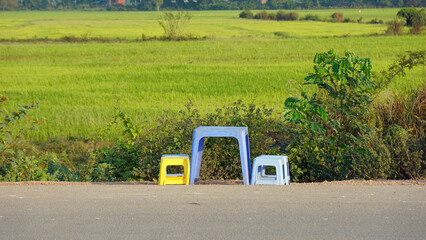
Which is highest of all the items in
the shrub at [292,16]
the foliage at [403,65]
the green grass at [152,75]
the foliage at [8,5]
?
the foliage at [8,5]

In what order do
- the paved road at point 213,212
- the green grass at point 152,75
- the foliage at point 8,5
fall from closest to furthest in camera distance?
the paved road at point 213,212
the green grass at point 152,75
the foliage at point 8,5

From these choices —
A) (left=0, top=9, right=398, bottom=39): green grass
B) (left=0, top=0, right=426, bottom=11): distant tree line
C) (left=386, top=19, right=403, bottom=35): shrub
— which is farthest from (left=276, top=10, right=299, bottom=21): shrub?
(left=386, top=19, right=403, bottom=35): shrub

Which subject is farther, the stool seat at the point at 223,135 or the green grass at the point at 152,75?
the green grass at the point at 152,75

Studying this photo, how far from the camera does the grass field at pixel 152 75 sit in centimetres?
1551

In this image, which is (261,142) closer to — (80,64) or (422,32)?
(80,64)

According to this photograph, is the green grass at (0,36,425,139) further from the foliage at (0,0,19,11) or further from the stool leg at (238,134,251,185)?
the foliage at (0,0,19,11)

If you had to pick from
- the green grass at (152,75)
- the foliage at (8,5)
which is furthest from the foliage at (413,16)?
the foliage at (8,5)

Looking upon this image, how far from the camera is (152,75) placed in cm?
2402

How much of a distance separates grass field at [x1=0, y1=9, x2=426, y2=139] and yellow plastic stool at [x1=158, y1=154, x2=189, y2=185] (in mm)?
2497

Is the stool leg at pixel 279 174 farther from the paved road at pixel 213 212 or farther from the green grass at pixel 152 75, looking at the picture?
the green grass at pixel 152 75

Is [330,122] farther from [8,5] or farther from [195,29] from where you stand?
[8,5]

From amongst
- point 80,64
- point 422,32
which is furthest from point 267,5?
point 80,64

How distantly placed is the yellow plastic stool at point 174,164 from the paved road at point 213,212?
0.37 metres

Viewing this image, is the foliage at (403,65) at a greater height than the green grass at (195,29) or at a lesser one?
greater
